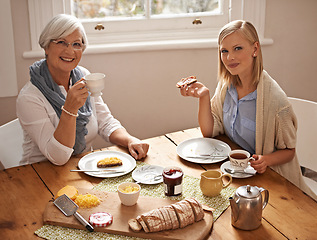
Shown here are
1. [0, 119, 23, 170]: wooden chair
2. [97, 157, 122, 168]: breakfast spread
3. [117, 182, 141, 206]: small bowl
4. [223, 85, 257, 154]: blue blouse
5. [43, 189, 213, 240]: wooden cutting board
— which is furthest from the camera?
[0, 119, 23, 170]: wooden chair

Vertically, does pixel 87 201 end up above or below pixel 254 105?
below

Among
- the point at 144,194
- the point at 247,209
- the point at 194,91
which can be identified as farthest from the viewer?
the point at 194,91

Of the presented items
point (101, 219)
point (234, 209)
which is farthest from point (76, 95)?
point (234, 209)

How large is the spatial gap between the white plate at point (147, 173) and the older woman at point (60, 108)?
0.13 m

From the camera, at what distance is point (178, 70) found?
3014 mm

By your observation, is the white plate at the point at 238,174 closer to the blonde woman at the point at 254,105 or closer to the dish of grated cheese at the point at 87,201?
the blonde woman at the point at 254,105

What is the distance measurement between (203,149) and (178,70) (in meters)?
1.15

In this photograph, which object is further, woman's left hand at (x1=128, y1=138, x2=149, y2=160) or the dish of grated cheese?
woman's left hand at (x1=128, y1=138, x2=149, y2=160)

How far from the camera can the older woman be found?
1.86 metres

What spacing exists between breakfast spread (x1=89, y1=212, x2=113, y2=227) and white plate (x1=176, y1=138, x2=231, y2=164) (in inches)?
21.2

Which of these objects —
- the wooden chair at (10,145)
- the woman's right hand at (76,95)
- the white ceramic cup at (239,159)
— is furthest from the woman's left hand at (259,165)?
the wooden chair at (10,145)

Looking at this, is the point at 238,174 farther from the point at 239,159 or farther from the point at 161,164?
the point at 161,164

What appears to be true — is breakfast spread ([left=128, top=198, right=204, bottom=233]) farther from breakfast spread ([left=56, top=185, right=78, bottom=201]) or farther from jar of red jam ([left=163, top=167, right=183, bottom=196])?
breakfast spread ([left=56, top=185, right=78, bottom=201])

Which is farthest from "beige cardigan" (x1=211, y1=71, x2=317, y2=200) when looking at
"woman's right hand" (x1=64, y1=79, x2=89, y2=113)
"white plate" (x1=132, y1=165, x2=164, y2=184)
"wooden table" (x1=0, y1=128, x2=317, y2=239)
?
"woman's right hand" (x1=64, y1=79, x2=89, y2=113)
